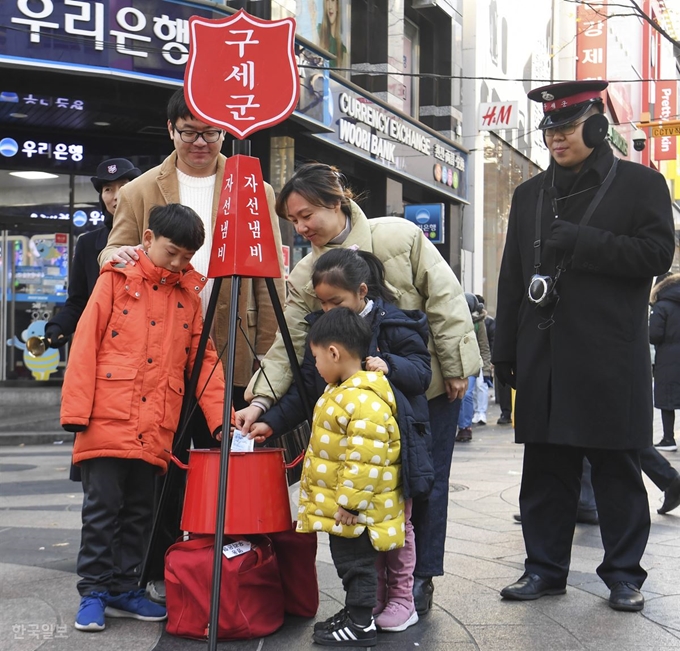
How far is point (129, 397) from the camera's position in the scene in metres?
3.91

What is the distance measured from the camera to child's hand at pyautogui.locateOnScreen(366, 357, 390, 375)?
3662 mm

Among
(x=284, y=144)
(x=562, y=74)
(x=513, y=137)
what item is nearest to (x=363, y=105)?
(x=284, y=144)

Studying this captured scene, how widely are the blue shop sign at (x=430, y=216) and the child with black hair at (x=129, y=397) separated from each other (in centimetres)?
1721

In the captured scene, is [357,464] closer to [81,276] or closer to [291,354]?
[291,354]

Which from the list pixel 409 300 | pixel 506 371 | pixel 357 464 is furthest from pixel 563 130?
pixel 357 464

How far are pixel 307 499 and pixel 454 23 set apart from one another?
67.0 feet

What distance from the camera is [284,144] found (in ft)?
49.8

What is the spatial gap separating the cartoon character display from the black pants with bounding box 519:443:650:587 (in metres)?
10.9

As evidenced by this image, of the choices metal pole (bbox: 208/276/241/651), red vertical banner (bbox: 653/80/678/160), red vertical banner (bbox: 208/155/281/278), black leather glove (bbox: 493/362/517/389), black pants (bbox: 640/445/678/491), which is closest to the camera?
metal pole (bbox: 208/276/241/651)

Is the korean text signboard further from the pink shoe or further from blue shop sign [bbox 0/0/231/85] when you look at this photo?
blue shop sign [bbox 0/0/231/85]

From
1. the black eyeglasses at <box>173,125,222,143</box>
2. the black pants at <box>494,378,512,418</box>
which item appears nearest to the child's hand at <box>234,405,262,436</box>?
the black eyeglasses at <box>173,125,222,143</box>

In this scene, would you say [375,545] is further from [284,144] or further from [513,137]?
[513,137]

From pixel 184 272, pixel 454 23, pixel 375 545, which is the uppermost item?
pixel 454 23

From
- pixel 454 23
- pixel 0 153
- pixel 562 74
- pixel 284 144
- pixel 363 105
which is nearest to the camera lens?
pixel 0 153
